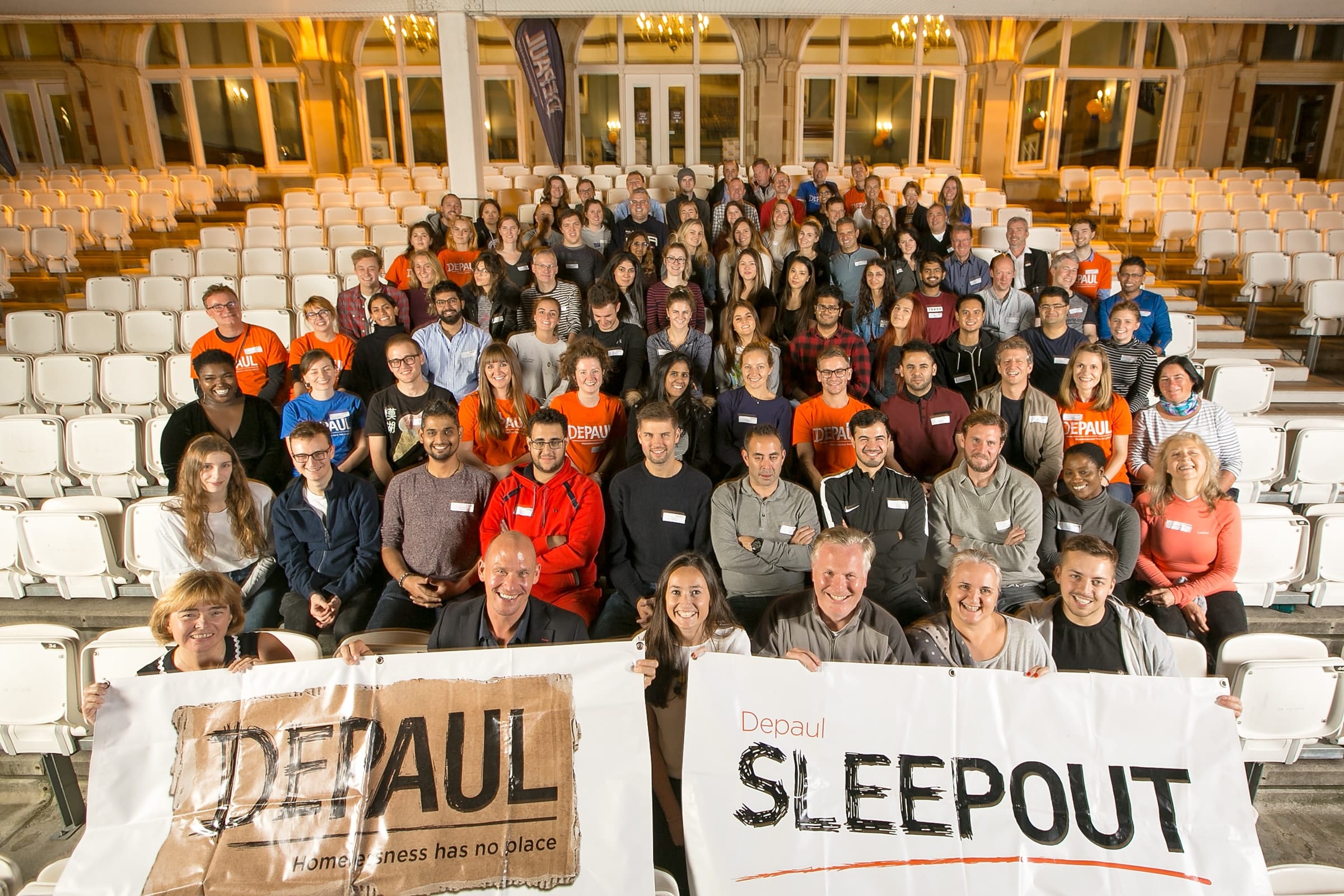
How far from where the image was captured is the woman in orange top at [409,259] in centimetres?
656

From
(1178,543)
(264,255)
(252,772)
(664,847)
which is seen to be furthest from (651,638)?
(264,255)

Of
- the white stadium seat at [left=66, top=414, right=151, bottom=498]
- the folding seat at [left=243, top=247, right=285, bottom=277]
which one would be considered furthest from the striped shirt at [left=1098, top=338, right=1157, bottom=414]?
the folding seat at [left=243, top=247, right=285, bottom=277]

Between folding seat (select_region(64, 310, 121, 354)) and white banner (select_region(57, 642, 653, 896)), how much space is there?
6089 mm

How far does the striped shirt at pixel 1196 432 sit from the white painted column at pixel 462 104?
8.08 meters

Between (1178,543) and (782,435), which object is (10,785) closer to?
(782,435)

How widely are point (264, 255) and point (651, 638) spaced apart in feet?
26.2

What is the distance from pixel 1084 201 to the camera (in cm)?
1373

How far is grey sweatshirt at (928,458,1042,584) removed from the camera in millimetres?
3914

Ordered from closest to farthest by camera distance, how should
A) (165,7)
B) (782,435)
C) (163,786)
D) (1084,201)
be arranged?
1. (163,786)
2. (782,435)
3. (165,7)
4. (1084,201)

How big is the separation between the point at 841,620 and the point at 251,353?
4726mm

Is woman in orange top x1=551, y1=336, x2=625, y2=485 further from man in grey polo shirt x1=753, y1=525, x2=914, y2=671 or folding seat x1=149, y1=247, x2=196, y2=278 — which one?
folding seat x1=149, y1=247, x2=196, y2=278

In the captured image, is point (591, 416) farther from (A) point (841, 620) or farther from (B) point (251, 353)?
(B) point (251, 353)

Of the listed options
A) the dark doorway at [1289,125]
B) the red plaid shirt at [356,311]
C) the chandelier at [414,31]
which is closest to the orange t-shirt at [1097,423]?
the red plaid shirt at [356,311]

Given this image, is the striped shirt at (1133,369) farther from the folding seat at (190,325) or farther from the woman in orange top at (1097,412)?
the folding seat at (190,325)
